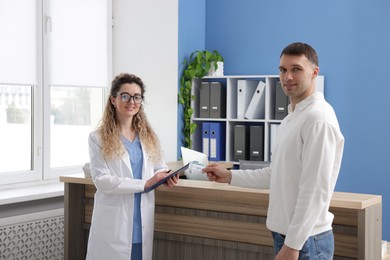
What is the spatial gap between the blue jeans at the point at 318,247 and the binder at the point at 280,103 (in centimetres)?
323

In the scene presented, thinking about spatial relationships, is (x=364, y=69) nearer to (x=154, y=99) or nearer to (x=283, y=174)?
(x=154, y=99)

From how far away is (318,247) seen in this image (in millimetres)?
2211

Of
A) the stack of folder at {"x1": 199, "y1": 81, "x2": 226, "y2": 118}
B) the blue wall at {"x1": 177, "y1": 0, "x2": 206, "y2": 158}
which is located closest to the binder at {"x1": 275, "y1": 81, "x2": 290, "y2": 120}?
the stack of folder at {"x1": 199, "y1": 81, "x2": 226, "y2": 118}

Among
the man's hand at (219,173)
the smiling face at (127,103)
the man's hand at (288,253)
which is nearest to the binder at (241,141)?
the smiling face at (127,103)

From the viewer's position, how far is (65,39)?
5168 millimetres

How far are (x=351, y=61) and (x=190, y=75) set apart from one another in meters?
1.53

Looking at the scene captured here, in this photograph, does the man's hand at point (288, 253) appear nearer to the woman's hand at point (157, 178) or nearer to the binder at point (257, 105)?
the woman's hand at point (157, 178)

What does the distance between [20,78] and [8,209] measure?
1094 millimetres

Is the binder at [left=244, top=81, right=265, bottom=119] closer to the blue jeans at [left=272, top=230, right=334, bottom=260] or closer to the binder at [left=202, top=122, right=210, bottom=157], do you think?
the binder at [left=202, top=122, right=210, bottom=157]

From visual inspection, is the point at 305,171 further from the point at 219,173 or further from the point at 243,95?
the point at 243,95

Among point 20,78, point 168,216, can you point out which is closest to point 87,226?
point 168,216

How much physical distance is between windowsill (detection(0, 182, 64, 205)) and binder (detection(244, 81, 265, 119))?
1.92 metres

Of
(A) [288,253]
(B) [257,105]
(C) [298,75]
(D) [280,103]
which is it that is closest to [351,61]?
(D) [280,103]

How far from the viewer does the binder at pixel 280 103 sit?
5426mm
